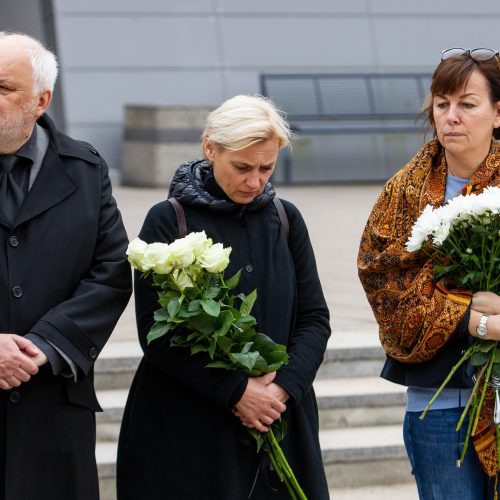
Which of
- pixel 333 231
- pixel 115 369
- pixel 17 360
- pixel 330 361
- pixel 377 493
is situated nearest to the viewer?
pixel 17 360

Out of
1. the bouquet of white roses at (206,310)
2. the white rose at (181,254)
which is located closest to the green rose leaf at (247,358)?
the bouquet of white roses at (206,310)

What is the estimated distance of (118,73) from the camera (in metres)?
15.4

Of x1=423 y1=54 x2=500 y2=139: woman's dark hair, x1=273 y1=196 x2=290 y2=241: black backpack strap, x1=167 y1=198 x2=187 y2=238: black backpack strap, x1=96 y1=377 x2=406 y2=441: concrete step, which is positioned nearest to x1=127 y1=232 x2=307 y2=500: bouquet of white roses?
x1=167 y1=198 x2=187 y2=238: black backpack strap

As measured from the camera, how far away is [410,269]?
12.3ft

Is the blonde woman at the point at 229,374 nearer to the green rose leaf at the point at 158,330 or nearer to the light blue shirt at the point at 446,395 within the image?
the green rose leaf at the point at 158,330

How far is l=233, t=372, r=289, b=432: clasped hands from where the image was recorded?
3600 millimetres

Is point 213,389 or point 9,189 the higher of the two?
point 9,189

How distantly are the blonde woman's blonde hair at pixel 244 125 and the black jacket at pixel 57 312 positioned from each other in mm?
483

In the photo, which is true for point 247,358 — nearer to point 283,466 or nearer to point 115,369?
point 283,466

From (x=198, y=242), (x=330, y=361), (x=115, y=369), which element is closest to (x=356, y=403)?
(x=330, y=361)

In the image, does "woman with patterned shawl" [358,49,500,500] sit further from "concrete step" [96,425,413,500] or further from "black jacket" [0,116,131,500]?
"concrete step" [96,425,413,500]

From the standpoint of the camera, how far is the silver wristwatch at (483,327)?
3547mm

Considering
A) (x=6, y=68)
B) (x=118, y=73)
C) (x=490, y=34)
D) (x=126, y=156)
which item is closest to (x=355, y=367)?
(x=6, y=68)

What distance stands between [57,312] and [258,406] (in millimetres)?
705
